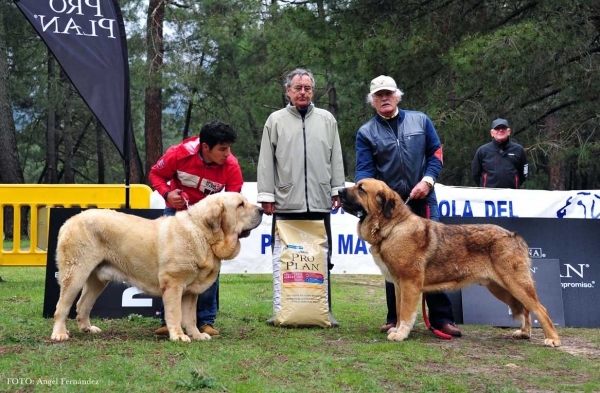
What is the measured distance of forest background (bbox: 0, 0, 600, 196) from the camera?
1352 cm

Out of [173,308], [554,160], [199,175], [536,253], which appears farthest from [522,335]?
[554,160]

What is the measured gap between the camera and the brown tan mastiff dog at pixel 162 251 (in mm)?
5430

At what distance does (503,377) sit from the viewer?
14.8ft

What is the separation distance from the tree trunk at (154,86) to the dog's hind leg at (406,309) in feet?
54.1

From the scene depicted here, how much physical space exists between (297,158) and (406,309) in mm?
1814

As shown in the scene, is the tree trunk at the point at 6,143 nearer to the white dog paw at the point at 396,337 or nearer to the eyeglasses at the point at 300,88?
the eyeglasses at the point at 300,88

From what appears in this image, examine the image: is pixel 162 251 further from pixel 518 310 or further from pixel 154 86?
pixel 154 86

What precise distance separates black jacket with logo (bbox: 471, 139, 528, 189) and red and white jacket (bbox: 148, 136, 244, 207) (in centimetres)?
535

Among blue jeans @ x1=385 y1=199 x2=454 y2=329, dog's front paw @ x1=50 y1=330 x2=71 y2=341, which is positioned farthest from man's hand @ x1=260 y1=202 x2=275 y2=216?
dog's front paw @ x1=50 y1=330 x2=71 y2=341

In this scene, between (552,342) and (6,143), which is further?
(6,143)

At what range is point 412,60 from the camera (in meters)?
15.0

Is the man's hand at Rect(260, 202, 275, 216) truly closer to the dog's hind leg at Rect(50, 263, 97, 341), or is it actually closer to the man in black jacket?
the dog's hind leg at Rect(50, 263, 97, 341)

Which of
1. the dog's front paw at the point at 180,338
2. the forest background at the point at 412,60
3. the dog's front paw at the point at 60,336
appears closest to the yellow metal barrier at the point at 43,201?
the dog's front paw at the point at 60,336

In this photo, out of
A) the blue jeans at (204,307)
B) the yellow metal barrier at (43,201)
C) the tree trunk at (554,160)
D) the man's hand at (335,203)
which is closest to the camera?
the blue jeans at (204,307)
